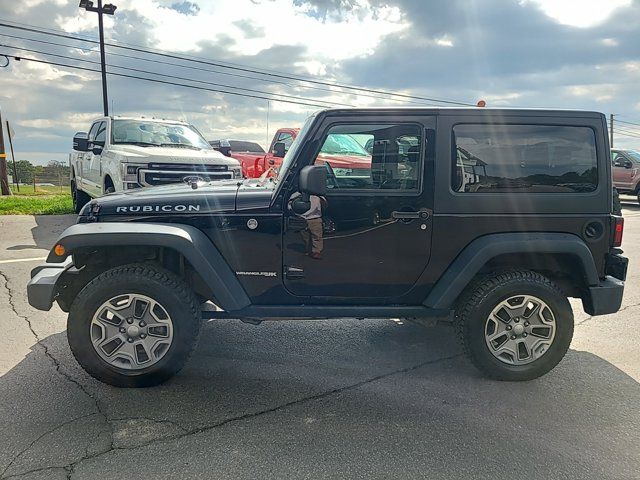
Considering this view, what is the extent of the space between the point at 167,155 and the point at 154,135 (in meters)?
1.32

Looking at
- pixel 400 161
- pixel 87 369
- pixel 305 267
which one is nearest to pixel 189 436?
pixel 87 369

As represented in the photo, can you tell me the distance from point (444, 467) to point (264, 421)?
106cm

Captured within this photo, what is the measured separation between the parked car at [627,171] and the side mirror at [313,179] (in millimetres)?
15617

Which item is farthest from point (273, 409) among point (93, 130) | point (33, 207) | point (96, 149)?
point (33, 207)

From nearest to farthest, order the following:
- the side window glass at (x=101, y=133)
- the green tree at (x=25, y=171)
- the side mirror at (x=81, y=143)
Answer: the side mirror at (x=81, y=143) < the side window glass at (x=101, y=133) < the green tree at (x=25, y=171)

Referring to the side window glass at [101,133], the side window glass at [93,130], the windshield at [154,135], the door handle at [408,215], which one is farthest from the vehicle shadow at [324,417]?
the side window glass at [93,130]

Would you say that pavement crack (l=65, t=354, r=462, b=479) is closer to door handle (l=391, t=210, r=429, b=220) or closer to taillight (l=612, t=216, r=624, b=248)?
door handle (l=391, t=210, r=429, b=220)

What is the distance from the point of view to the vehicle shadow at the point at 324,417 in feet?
8.27

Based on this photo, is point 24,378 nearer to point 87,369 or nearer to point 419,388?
point 87,369

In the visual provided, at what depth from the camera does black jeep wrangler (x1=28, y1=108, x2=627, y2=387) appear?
3.28 metres

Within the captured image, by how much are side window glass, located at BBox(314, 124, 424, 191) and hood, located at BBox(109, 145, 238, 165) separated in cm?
489

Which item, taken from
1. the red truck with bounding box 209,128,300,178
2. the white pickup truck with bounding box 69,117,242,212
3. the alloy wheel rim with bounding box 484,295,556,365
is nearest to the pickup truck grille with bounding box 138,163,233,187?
the white pickup truck with bounding box 69,117,242,212

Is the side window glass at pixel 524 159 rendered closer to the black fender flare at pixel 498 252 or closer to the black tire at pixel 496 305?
the black fender flare at pixel 498 252

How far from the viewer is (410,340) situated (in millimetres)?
4270
